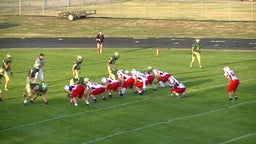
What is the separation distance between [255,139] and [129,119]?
6036 millimetres

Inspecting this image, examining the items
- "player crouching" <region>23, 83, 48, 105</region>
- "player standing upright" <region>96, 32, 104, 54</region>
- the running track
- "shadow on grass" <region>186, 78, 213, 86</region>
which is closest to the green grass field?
"shadow on grass" <region>186, 78, 213, 86</region>

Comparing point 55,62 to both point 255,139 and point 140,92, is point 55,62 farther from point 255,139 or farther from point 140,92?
point 255,139

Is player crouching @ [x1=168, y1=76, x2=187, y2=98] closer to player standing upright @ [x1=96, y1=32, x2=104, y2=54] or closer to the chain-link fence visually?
player standing upright @ [x1=96, y1=32, x2=104, y2=54]

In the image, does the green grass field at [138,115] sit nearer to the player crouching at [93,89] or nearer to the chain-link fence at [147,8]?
the player crouching at [93,89]

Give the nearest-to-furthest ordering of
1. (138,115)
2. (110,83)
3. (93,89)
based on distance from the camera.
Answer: (138,115) < (93,89) < (110,83)

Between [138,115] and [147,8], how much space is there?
62852mm

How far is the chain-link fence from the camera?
265 ft

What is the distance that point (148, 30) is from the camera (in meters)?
69.6

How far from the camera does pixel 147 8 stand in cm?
8956

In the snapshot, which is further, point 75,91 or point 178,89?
point 178,89

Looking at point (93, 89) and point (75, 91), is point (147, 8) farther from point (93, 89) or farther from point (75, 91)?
point (75, 91)

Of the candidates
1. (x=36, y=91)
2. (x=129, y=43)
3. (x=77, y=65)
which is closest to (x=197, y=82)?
(x=77, y=65)

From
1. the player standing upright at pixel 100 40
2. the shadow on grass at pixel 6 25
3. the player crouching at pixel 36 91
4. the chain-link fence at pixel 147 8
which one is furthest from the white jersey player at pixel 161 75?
the chain-link fence at pixel 147 8

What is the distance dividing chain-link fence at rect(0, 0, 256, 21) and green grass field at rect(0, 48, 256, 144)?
40.7 metres
